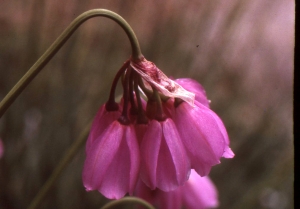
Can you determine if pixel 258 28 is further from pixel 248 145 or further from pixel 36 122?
pixel 36 122

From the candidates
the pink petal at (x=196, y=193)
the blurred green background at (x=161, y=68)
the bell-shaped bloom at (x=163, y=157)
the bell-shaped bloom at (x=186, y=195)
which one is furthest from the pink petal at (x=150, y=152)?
the blurred green background at (x=161, y=68)

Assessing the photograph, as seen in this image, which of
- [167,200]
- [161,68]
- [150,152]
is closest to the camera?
[150,152]

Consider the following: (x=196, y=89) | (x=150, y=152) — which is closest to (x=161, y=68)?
(x=196, y=89)

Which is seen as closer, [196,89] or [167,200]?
[196,89]

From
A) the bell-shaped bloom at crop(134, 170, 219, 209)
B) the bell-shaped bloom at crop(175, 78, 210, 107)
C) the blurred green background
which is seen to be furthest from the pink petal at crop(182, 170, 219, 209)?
the blurred green background

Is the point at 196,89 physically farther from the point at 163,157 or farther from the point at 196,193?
the point at 196,193

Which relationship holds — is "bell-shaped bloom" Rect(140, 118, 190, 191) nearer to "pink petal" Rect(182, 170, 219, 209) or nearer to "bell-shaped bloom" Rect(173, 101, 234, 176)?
"bell-shaped bloom" Rect(173, 101, 234, 176)
